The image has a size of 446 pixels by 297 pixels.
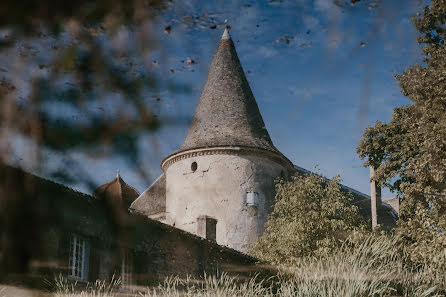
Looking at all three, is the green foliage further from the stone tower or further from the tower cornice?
the tower cornice

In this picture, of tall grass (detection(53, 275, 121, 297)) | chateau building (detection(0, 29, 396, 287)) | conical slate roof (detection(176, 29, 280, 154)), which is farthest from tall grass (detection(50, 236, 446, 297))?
conical slate roof (detection(176, 29, 280, 154))

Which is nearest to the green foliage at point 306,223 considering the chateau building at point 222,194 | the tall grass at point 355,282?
the chateau building at point 222,194

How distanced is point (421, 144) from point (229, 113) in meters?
9.85

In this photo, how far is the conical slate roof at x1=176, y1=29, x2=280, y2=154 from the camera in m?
24.0

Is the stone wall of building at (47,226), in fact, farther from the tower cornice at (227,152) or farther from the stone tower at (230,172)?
the tower cornice at (227,152)

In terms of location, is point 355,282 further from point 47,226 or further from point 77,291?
point 47,226

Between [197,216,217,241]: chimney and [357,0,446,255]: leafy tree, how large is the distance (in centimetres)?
586

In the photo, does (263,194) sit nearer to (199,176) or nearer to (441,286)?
(199,176)

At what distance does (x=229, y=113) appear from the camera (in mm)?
25156

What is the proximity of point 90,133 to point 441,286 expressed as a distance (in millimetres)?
11282

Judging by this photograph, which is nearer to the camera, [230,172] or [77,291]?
[77,291]

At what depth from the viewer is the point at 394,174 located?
1845 cm

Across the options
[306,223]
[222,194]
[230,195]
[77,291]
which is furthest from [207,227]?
[77,291]

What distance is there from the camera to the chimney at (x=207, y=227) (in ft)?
68.7
